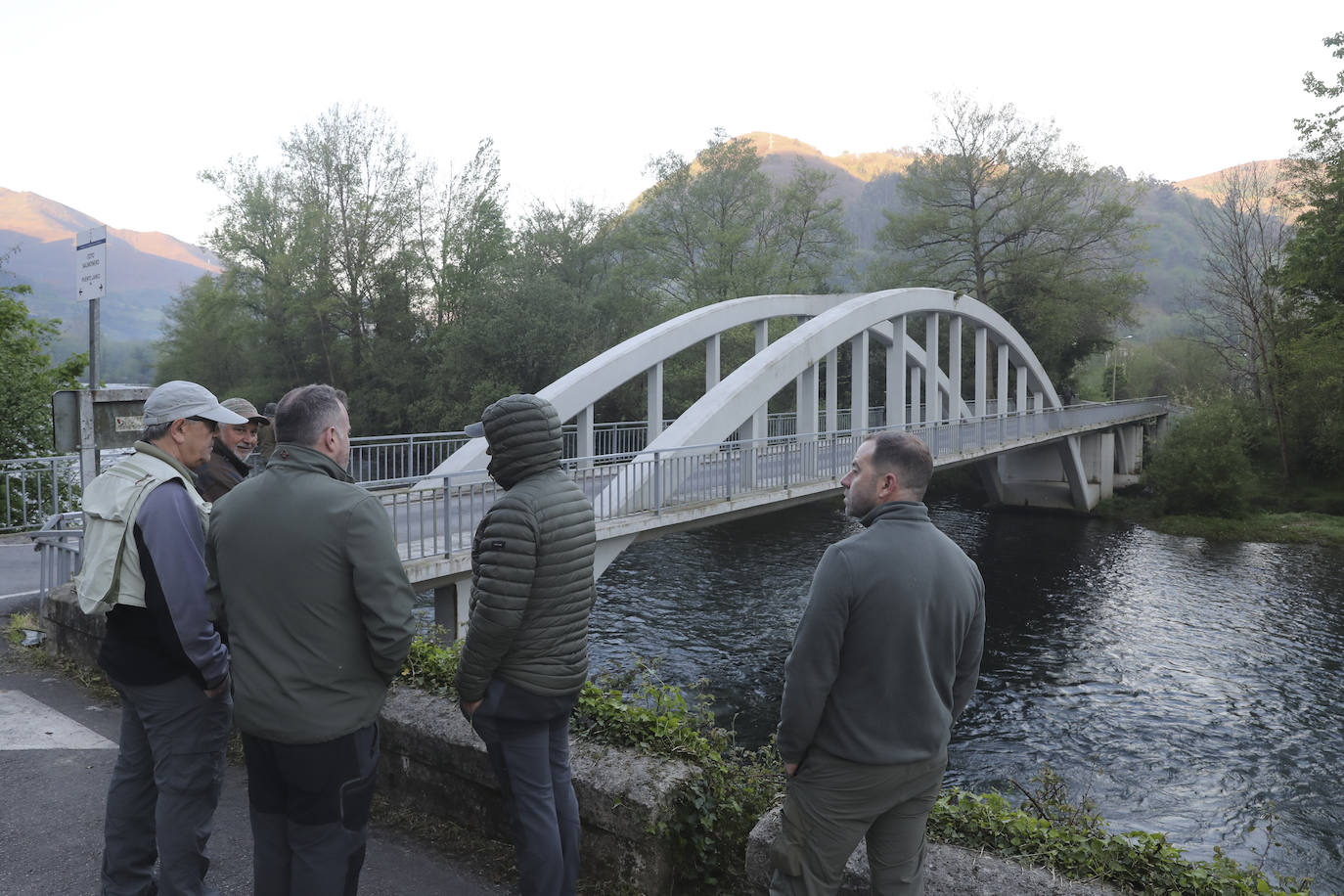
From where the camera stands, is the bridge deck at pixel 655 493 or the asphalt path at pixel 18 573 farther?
the bridge deck at pixel 655 493

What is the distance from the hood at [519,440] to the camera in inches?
103

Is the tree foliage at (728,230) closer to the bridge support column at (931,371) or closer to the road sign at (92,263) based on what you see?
the bridge support column at (931,371)

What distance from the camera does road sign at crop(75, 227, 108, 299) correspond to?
5160 mm

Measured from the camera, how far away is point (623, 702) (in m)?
3.34

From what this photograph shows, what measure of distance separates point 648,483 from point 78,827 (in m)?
8.19

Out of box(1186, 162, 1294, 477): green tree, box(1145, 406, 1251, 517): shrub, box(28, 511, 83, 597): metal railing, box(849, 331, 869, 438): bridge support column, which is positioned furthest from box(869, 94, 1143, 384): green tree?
box(28, 511, 83, 597): metal railing

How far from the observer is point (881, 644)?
2150 mm

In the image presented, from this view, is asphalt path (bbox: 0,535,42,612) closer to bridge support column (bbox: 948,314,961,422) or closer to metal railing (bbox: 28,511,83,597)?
metal railing (bbox: 28,511,83,597)

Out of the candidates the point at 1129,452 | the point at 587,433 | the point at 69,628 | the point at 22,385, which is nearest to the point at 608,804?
the point at 69,628

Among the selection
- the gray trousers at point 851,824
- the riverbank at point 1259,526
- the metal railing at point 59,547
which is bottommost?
the riverbank at point 1259,526

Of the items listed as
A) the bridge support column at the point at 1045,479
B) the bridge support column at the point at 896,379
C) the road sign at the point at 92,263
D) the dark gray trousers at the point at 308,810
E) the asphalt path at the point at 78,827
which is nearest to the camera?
the dark gray trousers at the point at 308,810

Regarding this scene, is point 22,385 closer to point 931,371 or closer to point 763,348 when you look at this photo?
point 763,348

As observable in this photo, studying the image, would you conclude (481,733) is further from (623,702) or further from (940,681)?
(940,681)

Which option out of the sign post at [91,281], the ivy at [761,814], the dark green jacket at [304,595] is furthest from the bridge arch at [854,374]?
the dark green jacket at [304,595]
